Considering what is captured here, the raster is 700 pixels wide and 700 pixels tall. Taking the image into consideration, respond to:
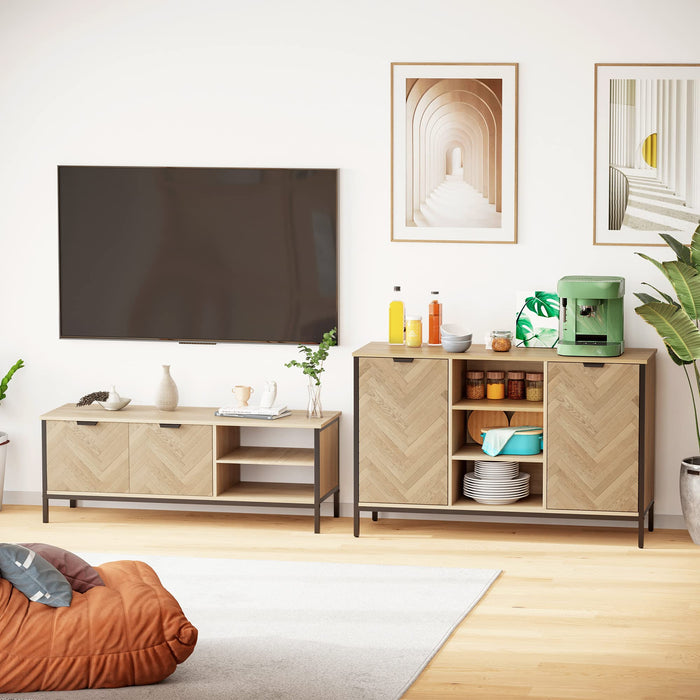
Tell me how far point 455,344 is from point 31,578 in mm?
2517

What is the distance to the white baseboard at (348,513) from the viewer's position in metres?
5.86

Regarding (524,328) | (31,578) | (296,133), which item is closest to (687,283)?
(524,328)

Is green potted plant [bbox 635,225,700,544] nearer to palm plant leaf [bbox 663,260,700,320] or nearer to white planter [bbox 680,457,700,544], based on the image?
palm plant leaf [bbox 663,260,700,320]

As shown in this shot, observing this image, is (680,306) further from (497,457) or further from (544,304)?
(497,457)

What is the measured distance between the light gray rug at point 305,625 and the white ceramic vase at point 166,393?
95cm

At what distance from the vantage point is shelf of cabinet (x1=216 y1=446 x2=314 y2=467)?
582 cm

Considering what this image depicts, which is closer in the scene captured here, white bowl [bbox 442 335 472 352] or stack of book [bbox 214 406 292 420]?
white bowl [bbox 442 335 472 352]

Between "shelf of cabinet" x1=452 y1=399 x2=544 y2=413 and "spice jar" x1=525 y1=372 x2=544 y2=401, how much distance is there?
0.10ft

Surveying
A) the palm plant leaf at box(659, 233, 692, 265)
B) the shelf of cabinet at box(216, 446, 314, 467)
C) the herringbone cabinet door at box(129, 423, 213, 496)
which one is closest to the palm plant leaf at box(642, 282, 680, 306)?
the palm plant leaf at box(659, 233, 692, 265)

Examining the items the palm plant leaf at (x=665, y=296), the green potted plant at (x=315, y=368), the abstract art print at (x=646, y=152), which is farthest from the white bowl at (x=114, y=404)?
the palm plant leaf at (x=665, y=296)

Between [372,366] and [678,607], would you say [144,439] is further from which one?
[678,607]

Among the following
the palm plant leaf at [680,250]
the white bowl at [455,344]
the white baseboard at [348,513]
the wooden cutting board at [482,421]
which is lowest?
the white baseboard at [348,513]

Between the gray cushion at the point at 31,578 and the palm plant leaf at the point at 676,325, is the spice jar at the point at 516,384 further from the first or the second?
the gray cushion at the point at 31,578

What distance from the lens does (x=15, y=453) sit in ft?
21.1
